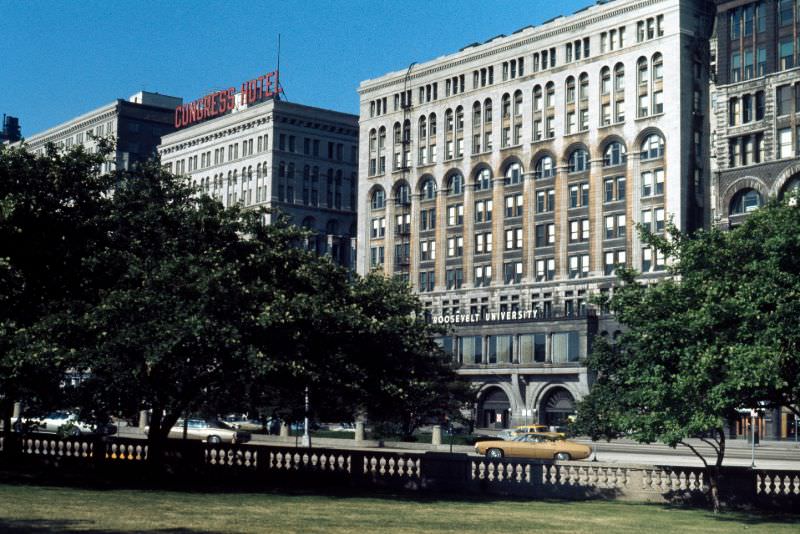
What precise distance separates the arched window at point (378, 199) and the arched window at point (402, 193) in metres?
2.24

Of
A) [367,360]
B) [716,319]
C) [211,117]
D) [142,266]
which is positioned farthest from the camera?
[211,117]

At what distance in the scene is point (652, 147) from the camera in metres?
119

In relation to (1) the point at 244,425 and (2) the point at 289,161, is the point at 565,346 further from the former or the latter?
(2) the point at 289,161

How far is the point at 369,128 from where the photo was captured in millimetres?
151500

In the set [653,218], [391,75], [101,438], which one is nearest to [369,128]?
[391,75]

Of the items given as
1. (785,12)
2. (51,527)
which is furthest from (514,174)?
(51,527)

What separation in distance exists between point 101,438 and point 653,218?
83.1 m

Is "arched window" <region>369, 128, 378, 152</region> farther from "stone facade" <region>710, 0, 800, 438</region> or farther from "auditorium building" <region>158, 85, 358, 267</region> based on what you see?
"stone facade" <region>710, 0, 800, 438</region>

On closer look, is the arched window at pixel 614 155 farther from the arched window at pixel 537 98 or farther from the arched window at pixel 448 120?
the arched window at pixel 448 120

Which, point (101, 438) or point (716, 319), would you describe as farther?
point (101, 438)

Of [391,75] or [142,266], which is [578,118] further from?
[142,266]

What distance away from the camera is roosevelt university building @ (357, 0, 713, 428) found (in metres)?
118

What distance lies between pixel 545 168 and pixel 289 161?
50.0 m

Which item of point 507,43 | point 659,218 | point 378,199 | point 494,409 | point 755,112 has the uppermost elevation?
point 507,43
